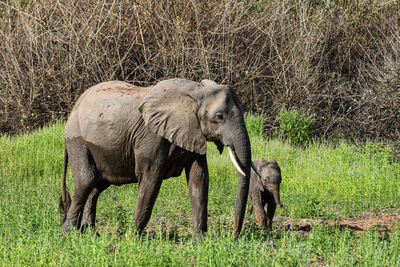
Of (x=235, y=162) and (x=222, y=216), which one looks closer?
(x=235, y=162)

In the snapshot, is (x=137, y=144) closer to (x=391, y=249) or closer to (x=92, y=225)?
(x=92, y=225)

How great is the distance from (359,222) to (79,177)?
380 cm

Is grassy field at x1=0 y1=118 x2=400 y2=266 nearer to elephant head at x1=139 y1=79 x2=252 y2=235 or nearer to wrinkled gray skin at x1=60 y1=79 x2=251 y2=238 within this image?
wrinkled gray skin at x1=60 y1=79 x2=251 y2=238

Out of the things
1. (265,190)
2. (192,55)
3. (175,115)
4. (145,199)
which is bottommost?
(192,55)

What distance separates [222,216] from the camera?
8086 mm

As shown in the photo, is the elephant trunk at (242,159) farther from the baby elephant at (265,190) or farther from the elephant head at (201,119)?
the baby elephant at (265,190)

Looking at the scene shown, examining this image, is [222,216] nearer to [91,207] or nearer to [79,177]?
[91,207]

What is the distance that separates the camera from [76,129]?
6.90 meters

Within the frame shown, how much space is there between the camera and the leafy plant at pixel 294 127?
1435cm

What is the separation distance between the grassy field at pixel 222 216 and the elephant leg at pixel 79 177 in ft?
1.01

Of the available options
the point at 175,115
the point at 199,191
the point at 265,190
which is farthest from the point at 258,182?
the point at 175,115

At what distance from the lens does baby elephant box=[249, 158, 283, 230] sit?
7391mm

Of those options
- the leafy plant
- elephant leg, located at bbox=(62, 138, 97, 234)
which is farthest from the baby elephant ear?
the leafy plant

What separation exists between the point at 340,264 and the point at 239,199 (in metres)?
1.42
